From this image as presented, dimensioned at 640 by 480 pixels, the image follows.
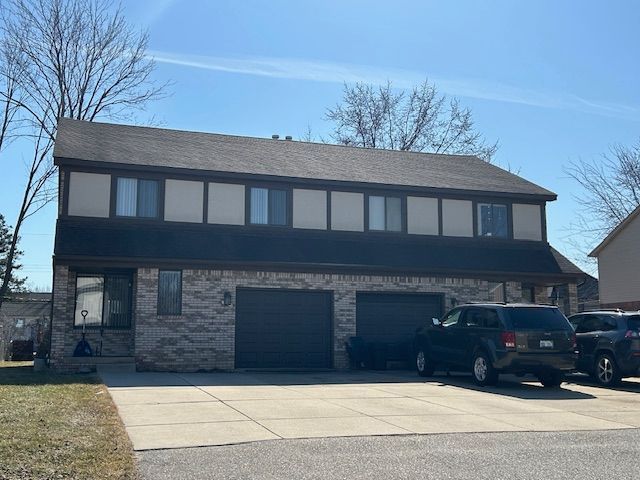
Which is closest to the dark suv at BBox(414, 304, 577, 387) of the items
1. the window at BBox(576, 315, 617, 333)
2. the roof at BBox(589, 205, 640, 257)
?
the window at BBox(576, 315, 617, 333)

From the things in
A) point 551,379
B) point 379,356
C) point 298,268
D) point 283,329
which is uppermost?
point 298,268

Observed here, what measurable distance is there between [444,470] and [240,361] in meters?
12.5

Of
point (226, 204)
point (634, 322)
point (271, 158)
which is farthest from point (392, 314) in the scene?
point (634, 322)

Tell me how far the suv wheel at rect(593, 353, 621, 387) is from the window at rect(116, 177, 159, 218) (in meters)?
11.6

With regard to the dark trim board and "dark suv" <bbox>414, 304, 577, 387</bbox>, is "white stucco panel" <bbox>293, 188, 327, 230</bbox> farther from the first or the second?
"dark suv" <bbox>414, 304, 577, 387</bbox>

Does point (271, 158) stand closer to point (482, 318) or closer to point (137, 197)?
point (137, 197)

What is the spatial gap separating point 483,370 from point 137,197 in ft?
33.5

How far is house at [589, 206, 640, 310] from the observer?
109 feet

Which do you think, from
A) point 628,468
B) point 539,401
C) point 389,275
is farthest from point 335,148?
point 628,468

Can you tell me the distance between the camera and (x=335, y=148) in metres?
25.8

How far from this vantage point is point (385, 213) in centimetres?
2178

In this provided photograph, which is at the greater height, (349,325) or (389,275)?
(389,275)

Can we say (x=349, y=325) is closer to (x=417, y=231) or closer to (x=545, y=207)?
(x=417, y=231)

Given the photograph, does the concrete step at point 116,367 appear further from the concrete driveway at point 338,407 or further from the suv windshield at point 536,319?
the suv windshield at point 536,319
